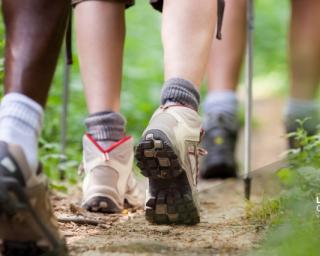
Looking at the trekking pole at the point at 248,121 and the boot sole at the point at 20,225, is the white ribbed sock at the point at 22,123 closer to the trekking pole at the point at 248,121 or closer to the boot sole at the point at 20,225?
the boot sole at the point at 20,225

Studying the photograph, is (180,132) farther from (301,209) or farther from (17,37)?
(17,37)

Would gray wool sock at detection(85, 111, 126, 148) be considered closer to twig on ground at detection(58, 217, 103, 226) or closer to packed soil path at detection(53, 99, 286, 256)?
packed soil path at detection(53, 99, 286, 256)

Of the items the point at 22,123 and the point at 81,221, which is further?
the point at 81,221

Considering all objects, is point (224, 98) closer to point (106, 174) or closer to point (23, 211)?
point (106, 174)

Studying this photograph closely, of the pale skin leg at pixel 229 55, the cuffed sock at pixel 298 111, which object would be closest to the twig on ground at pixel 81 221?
the cuffed sock at pixel 298 111

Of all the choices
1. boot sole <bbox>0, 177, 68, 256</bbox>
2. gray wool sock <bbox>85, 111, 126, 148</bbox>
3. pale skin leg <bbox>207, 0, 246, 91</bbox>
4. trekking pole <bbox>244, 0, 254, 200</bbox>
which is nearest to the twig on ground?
gray wool sock <bbox>85, 111, 126, 148</bbox>

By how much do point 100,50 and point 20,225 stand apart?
3.68 feet

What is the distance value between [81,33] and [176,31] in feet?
1.83

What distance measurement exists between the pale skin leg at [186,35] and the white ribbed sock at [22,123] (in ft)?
1.93

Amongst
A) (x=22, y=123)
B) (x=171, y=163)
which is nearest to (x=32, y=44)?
(x=22, y=123)

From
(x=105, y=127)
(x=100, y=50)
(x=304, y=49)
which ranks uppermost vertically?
(x=304, y=49)

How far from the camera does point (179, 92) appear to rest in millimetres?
2051

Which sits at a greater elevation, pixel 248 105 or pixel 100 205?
pixel 248 105

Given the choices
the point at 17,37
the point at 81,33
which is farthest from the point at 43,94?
the point at 81,33
